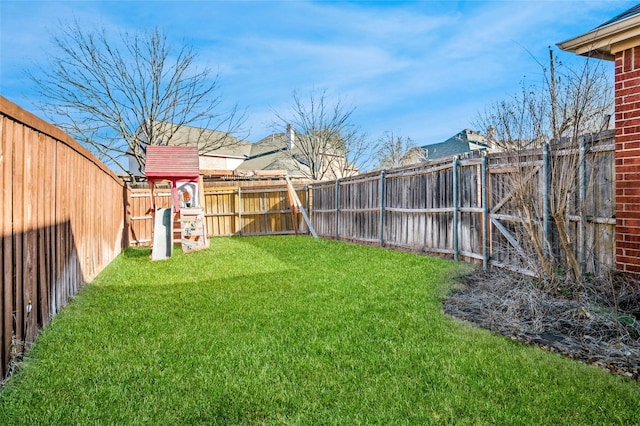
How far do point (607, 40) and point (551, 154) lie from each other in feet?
4.33

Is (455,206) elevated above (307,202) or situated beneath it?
situated beneath

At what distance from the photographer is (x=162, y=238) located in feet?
27.8

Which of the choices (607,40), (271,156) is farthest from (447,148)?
(607,40)

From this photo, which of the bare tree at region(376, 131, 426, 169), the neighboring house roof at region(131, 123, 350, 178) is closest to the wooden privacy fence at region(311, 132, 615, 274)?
the neighboring house roof at region(131, 123, 350, 178)

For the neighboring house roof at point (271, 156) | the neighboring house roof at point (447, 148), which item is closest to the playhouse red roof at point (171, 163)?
the neighboring house roof at point (271, 156)

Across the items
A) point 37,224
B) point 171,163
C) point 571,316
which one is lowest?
point 571,316

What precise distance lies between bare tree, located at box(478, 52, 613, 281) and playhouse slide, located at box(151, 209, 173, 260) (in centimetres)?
685

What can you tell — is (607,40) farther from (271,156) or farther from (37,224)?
(271,156)

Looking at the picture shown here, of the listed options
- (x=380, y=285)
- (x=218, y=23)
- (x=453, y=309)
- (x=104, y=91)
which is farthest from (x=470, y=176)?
(x=104, y=91)

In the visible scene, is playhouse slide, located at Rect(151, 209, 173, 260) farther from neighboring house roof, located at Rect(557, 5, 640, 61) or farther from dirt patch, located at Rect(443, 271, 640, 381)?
neighboring house roof, located at Rect(557, 5, 640, 61)

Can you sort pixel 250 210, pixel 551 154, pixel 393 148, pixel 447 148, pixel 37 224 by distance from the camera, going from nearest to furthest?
pixel 37 224
pixel 551 154
pixel 250 210
pixel 447 148
pixel 393 148

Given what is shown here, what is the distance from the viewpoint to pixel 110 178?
8.09 metres

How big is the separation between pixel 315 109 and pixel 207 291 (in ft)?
78.6

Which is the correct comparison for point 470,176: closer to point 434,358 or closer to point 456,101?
point 434,358
